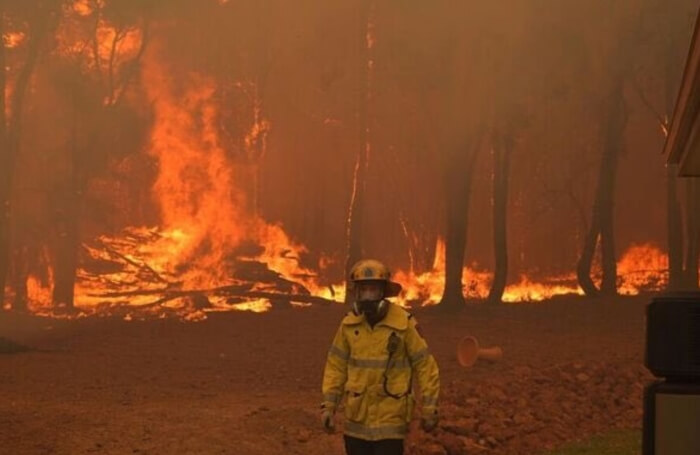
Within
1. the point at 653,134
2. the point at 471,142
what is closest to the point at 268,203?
the point at 653,134

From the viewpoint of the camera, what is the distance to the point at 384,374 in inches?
230

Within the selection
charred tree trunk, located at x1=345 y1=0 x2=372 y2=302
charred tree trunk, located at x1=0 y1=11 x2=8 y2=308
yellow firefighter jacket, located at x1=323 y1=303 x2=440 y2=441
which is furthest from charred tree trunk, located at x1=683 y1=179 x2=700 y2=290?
yellow firefighter jacket, located at x1=323 y1=303 x2=440 y2=441

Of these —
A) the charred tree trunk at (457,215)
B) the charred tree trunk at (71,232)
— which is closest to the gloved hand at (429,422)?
the charred tree trunk at (457,215)

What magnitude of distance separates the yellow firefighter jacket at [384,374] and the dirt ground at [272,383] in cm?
389

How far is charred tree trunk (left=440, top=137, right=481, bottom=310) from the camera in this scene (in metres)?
21.9

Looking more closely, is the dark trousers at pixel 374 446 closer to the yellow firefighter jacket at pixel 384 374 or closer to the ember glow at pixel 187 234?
the yellow firefighter jacket at pixel 384 374

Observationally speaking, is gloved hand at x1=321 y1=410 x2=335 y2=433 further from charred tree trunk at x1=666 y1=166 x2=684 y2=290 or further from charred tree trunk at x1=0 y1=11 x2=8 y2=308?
charred tree trunk at x1=666 y1=166 x2=684 y2=290

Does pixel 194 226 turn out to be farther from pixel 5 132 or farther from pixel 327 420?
pixel 327 420

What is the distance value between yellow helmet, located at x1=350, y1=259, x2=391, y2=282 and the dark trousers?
2.89ft

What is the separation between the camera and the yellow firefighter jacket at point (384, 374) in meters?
5.84

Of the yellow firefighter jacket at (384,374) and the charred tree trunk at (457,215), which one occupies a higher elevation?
the charred tree trunk at (457,215)

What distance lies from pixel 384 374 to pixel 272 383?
8.53 metres

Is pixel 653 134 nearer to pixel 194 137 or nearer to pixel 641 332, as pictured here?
pixel 194 137

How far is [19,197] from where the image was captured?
32.5 meters
